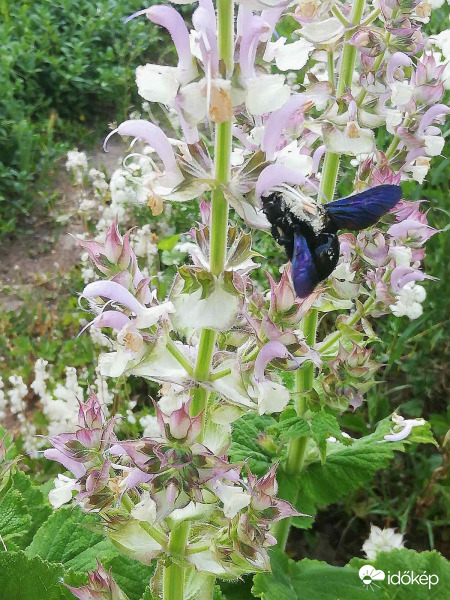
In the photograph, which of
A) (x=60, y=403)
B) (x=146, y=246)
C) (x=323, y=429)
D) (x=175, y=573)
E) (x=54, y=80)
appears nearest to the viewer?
(x=175, y=573)

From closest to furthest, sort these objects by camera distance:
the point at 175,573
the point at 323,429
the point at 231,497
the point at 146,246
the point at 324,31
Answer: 1. the point at 231,497
2. the point at 175,573
3. the point at 324,31
4. the point at 323,429
5. the point at 146,246

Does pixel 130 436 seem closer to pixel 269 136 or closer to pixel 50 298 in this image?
pixel 50 298

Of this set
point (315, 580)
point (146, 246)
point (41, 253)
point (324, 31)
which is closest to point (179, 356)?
point (324, 31)

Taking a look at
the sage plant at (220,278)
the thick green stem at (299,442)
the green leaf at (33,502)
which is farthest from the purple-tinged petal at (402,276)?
the green leaf at (33,502)

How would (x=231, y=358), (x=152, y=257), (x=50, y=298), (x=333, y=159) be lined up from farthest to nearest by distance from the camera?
(x=50, y=298), (x=152, y=257), (x=333, y=159), (x=231, y=358)

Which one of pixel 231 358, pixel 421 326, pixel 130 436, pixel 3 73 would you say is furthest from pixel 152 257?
pixel 3 73

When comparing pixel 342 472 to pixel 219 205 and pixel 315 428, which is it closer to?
pixel 315 428

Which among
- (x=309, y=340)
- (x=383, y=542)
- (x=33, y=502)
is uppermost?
(x=309, y=340)

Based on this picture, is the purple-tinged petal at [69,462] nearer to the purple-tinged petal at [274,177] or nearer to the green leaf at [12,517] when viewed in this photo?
the green leaf at [12,517]
